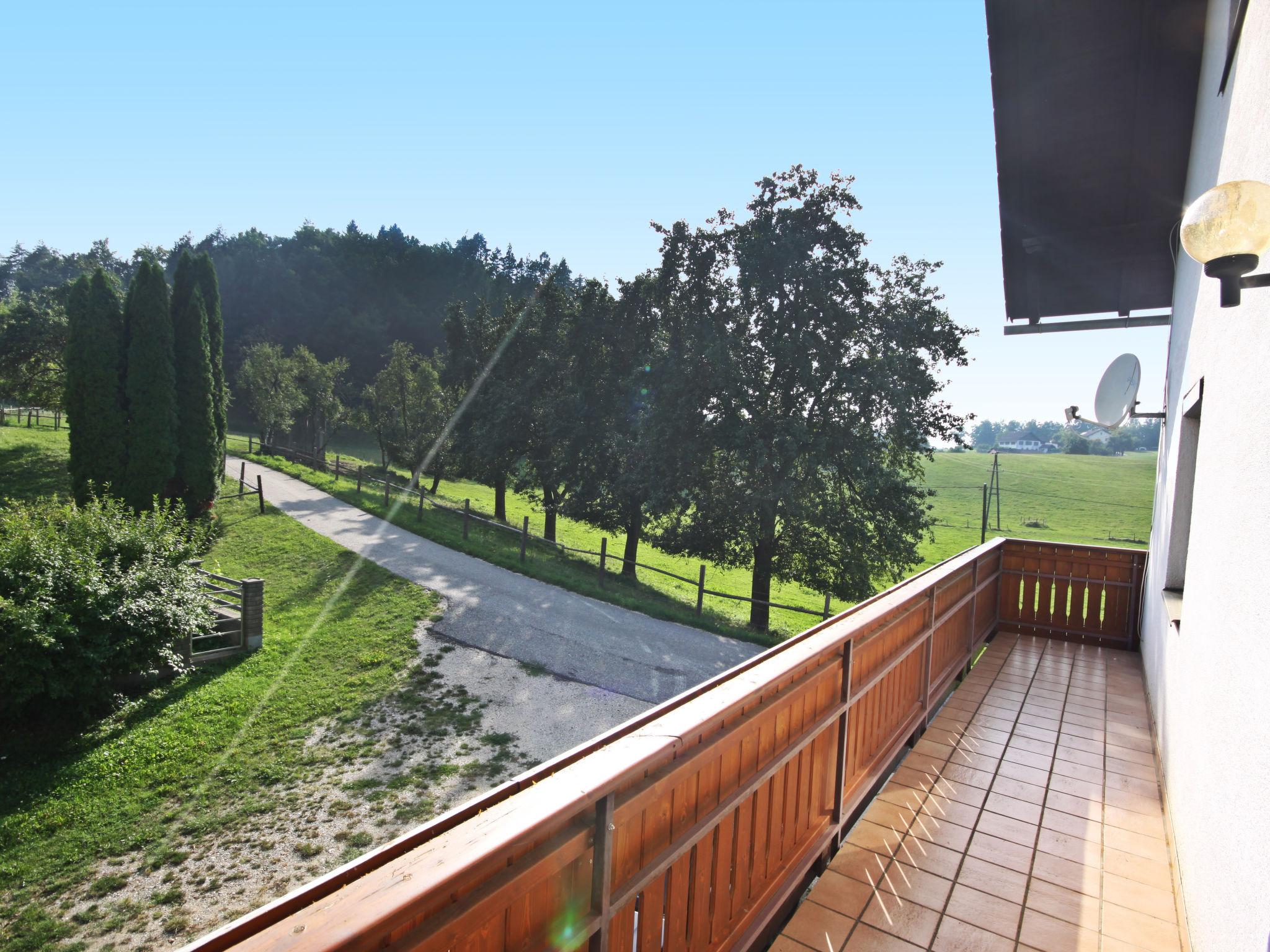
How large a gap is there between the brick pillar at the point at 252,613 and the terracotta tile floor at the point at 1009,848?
9208 millimetres

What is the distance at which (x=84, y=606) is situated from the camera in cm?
727

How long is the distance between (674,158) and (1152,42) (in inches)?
375

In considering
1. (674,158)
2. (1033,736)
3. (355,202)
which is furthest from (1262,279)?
(355,202)

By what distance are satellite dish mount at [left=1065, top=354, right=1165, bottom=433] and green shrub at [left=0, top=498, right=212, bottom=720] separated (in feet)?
37.3

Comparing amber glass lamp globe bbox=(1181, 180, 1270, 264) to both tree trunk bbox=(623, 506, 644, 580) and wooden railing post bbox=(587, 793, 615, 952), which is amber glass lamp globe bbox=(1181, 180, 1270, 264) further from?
Answer: tree trunk bbox=(623, 506, 644, 580)

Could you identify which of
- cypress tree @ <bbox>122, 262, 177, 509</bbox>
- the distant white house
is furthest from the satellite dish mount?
the distant white house

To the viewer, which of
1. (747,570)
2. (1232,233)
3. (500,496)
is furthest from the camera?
(500,496)

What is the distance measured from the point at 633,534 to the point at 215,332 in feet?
47.4

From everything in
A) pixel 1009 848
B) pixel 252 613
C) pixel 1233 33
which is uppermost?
pixel 1233 33

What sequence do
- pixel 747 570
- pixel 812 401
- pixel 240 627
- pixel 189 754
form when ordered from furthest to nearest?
pixel 747 570, pixel 812 401, pixel 240 627, pixel 189 754

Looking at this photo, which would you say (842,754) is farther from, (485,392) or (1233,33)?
(485,392)

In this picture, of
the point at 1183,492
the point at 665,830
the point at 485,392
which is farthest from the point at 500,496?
the point at 665,830

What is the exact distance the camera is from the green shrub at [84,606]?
6.64 metres

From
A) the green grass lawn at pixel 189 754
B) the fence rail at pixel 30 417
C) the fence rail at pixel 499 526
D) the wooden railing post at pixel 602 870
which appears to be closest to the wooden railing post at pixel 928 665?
the wooden railing post at pixel 602 870
